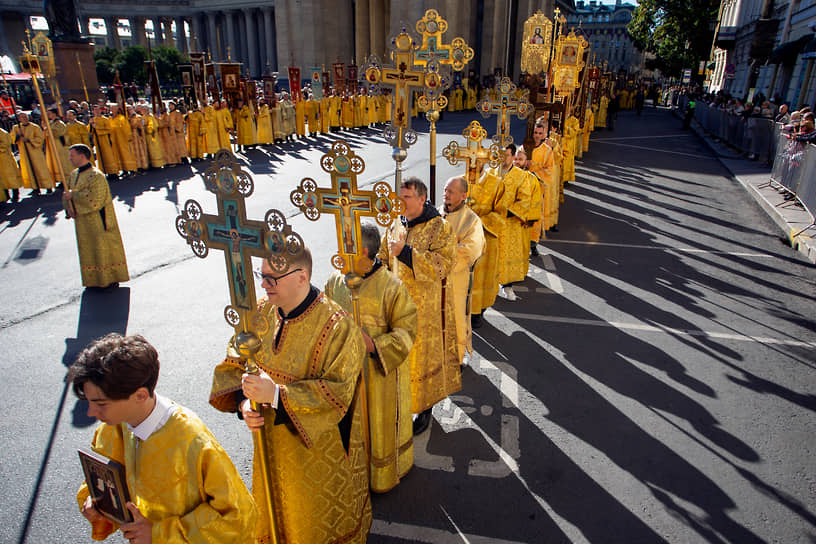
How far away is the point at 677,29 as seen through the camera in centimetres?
4262

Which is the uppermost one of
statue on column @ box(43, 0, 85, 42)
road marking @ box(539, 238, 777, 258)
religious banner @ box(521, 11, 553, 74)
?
statue on column @ box(43, 0, 85, 42)

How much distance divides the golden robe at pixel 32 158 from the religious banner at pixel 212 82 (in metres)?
7.63

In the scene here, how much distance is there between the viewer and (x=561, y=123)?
11477 millimetres

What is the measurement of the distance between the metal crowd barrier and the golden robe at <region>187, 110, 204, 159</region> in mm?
16829

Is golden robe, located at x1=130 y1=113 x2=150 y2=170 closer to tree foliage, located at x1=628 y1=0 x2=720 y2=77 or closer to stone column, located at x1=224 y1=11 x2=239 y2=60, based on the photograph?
tree foliage, located at x1=628 y1=0 x2=720 y2=77

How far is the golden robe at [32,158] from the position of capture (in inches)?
477

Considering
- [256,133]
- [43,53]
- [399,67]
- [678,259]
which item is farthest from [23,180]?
[678,259]

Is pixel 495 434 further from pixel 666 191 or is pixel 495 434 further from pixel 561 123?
pixel 666 191

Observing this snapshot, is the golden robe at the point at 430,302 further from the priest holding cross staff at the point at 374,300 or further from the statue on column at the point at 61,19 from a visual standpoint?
the statue on column at the point at 61,19

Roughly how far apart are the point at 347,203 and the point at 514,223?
4506mm

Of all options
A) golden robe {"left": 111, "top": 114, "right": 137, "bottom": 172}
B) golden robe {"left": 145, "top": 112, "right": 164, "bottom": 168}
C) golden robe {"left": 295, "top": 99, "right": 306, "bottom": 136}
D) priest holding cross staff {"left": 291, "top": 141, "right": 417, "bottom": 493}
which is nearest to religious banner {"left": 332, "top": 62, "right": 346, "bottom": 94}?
golden robe {"left": 295, "top": 99, "right": 306, "bottom": 136}

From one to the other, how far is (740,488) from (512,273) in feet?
12.2

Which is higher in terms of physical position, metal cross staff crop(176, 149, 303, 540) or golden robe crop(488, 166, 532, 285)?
metal cross staff crop(176, 149, 303, 540)

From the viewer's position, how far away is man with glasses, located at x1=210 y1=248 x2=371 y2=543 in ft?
7.23
